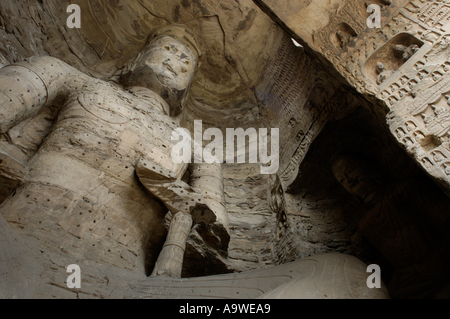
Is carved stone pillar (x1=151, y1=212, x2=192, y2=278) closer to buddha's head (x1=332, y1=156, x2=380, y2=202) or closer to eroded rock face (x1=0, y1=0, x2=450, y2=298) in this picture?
eroded rock face (x1=0, y1=0, x2=450, y2=298)

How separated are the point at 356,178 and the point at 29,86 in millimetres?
4280

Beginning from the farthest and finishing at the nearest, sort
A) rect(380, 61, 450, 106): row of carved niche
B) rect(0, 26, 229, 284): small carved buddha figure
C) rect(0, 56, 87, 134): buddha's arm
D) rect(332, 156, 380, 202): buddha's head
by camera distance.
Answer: rect(332, 156, 380, 202): buddha's head < rect(0, 56, 87, 134): buddha's arm < rect(380, 61, 450, 106): row of carved niche < rect(0, 26, 229, 284): small carved buddha figure

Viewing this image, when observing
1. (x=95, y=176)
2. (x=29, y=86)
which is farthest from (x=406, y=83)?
(x=29, y=86)

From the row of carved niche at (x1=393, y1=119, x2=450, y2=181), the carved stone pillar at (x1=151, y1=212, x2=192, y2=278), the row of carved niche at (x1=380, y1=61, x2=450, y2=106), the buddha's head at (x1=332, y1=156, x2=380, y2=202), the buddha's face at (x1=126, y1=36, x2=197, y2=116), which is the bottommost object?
the carved stone pillar at (x1=151, y1=212, x2=192, y2=278)

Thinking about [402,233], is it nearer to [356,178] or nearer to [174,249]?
[356,178]

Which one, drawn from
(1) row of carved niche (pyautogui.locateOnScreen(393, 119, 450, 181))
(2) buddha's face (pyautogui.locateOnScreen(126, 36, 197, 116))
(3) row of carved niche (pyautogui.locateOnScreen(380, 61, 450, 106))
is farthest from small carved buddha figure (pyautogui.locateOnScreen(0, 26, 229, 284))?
(3) row of carved niche (pyautogui.locateOnScreen(380, 61, 450, 106))

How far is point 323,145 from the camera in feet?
15.7

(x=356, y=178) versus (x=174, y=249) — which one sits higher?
(x=356, y=178)

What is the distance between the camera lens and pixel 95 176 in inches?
141

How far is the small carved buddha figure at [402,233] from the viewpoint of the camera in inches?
129

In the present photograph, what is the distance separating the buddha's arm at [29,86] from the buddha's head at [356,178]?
13.0 ft

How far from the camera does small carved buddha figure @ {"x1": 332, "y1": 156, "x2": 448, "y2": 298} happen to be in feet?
10.8
